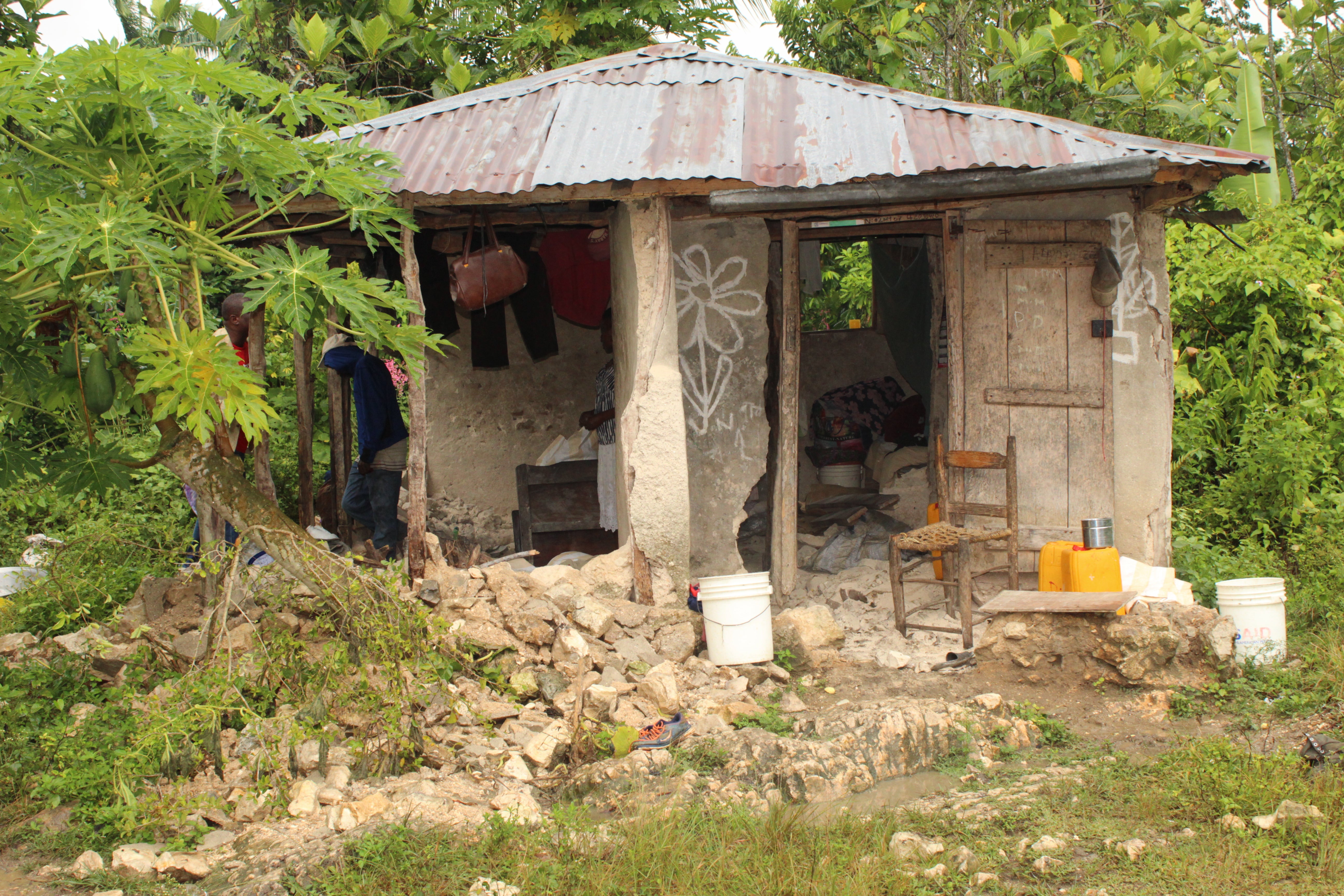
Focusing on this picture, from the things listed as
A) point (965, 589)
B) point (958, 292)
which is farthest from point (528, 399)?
point (965, 589)

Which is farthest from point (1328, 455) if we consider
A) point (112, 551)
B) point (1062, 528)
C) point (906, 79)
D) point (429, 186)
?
point (112, 551)

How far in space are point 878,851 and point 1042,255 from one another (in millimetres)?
4157

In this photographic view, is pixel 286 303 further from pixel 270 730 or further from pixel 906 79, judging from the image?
pixel 906 79

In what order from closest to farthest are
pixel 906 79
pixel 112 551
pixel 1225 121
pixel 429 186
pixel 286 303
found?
1. pixel 286 303
2. pixel 429 186
3. pixel 112 551
4. pixel 1225 121
5. pixel 906 79

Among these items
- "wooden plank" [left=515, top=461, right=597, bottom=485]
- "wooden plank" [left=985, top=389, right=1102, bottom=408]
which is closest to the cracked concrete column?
"wooden plank" [left=515, top=461, right=597, bottom=485]

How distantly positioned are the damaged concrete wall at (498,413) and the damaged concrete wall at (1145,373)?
150 inches

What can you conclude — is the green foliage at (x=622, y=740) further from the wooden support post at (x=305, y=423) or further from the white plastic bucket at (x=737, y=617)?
the wooden support post at (x=305, y=423)

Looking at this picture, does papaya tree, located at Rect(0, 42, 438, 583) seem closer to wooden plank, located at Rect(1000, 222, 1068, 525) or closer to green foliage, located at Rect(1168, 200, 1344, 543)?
wooden plank, located at Rect(1000, 222, 1068, 525)

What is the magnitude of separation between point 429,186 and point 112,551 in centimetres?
302

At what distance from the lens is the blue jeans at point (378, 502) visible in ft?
22.7

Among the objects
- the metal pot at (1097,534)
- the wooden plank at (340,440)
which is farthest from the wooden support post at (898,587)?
the wooden plank at (340,440)

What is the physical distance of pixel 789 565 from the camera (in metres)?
6.56

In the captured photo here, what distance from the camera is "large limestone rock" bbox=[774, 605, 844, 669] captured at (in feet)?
18.4

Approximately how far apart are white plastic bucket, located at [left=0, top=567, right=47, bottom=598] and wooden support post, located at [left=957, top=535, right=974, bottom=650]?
5188mm
